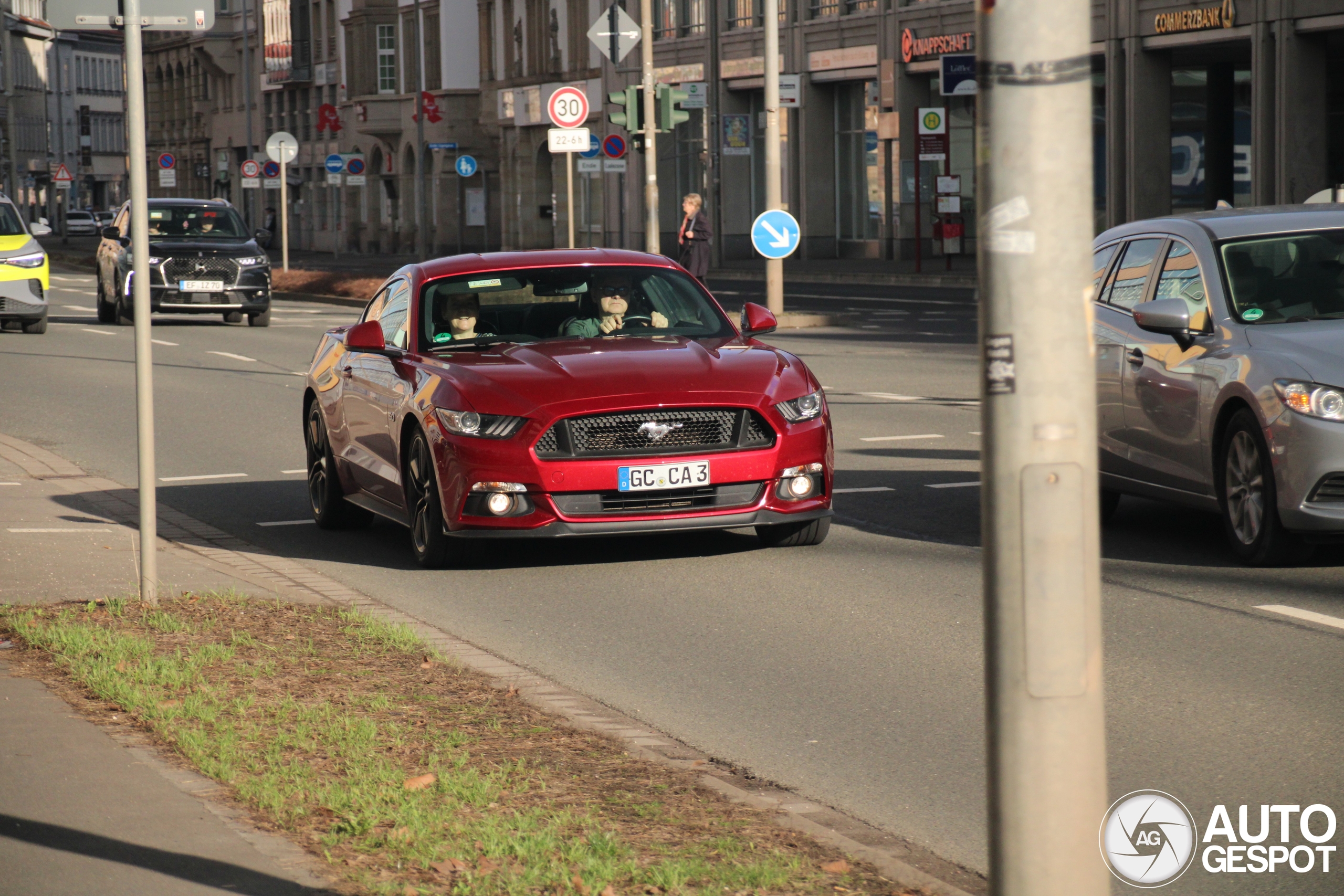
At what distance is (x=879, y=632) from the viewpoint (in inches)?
311

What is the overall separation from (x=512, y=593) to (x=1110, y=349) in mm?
3291

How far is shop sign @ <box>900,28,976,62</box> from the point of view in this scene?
45969mm

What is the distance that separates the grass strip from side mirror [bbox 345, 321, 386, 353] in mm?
2471

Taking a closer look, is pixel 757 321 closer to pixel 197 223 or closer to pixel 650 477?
pixel 650 477

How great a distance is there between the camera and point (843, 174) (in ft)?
177

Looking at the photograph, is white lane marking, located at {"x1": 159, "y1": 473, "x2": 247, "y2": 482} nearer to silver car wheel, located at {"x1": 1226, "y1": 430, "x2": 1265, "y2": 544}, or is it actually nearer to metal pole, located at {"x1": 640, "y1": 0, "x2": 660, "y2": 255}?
silver car wheel, located at {"x1": 1226, "y1": 430, "x2": 1265, "y2": 544}

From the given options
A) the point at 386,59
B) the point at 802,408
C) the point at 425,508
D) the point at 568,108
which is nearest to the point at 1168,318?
the point at 802,408

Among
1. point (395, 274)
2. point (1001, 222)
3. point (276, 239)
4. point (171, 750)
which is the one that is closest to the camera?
point (1001, 222)

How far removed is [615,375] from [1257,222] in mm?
3119

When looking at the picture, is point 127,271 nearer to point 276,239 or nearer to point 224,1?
point 276,239

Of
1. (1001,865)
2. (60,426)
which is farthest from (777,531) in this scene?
(60,426)

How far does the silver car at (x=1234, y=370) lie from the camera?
8.59 metres

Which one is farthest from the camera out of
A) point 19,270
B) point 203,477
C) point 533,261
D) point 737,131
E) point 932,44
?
point 737,131

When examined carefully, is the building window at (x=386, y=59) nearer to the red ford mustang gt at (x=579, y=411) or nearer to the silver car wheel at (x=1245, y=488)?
the red ford mustang gt at (x=579, y=411)
